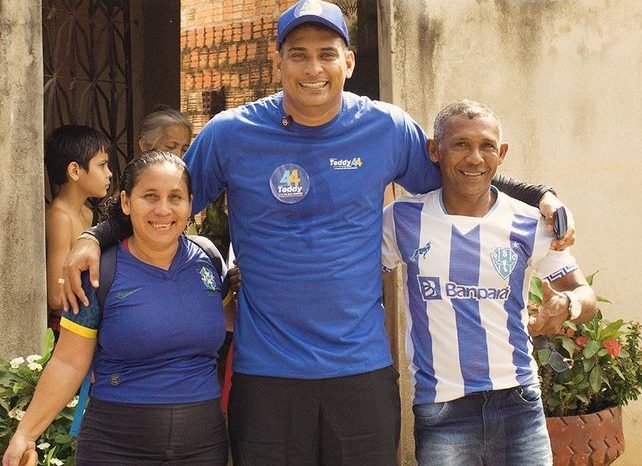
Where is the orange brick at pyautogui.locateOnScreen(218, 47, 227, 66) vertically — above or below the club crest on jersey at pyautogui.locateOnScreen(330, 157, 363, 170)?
above

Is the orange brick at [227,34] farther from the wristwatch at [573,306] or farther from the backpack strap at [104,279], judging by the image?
the wristwatch at [573,306]

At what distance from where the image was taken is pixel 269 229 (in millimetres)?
3201

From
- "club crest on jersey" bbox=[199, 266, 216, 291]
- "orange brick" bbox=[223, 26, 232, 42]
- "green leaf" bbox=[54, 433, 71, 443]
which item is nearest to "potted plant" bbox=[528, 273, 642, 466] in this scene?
"club crest on jersey" bbox=[199, 266, 216, 291]

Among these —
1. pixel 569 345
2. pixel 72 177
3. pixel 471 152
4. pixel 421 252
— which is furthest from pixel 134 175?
pixel 569 345

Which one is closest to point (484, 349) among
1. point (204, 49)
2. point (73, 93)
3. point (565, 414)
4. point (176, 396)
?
point (176, 396)

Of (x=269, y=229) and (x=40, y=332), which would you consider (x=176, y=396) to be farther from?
(x=40, y=332)

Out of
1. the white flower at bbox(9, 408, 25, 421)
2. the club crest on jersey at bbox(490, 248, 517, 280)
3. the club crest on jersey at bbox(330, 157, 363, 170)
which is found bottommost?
the white flower at bbox(9, 408, 25, 421)

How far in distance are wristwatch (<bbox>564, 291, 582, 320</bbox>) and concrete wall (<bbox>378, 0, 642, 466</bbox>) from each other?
212 cm

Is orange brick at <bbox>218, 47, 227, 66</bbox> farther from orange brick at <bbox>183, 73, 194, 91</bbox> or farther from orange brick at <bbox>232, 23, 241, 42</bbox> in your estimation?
orange brick at <bbox>183, 73, 194, 91</bbox>

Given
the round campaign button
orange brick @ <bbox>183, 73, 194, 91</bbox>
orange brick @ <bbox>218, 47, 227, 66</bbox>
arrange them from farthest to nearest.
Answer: orange brick @ <bbox>183, 73, 194, 91</bbox> → orange brick @ <bbox>218, 47, 227, 66</bbox> → the round campaign button

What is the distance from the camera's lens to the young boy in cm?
480

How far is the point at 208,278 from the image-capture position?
3.26 metres

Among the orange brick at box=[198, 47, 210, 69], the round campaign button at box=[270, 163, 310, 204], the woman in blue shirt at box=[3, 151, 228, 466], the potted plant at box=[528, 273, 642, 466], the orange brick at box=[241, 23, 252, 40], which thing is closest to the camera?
the woman in blue shirt at box=[3, 151, 228, 466]

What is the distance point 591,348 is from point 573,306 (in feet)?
5.38
